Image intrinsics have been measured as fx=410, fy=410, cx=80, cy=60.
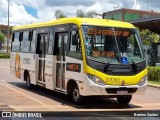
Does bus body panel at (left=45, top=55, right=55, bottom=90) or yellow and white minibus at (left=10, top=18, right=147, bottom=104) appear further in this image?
bus body panel at (left=45, top=55, right=55, bottom=90)

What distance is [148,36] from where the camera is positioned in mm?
38531

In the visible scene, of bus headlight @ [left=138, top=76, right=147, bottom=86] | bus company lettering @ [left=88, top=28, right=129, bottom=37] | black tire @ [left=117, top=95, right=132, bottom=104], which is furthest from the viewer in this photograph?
black tire @ [left=117, top=95, right=132, bottom=104]

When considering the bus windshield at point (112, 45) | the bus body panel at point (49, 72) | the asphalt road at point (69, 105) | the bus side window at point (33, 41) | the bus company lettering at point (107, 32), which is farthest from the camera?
the bus side window at point (33, 41)

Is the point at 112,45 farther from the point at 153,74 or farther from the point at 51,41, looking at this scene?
the point at 153,74

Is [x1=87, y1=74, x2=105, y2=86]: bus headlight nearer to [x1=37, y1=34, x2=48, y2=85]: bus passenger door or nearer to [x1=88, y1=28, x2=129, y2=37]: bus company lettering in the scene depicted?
[x1=88, y1=28, x2=129, y2=37]: bus company lettering

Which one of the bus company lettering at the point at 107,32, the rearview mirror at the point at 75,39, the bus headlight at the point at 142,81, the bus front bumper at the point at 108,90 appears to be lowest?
the bus front bumper at the point at 108,90

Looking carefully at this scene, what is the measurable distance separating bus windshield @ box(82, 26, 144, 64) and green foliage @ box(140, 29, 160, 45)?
23.0 meters

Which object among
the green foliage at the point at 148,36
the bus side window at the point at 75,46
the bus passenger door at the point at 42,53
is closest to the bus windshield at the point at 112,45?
the bus side window at the point at 75,46

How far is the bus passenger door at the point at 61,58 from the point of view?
14075 millimetres

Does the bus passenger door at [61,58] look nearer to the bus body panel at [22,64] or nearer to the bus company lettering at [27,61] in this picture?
the bus body panel at [22,64]

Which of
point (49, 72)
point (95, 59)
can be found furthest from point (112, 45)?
point (49, 72)

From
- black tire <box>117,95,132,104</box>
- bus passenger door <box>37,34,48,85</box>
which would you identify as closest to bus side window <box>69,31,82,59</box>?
black tire <box>117,95,132,104</box>

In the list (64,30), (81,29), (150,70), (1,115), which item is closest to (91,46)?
(81,29)

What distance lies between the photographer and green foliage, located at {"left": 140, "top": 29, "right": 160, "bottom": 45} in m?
36.6
